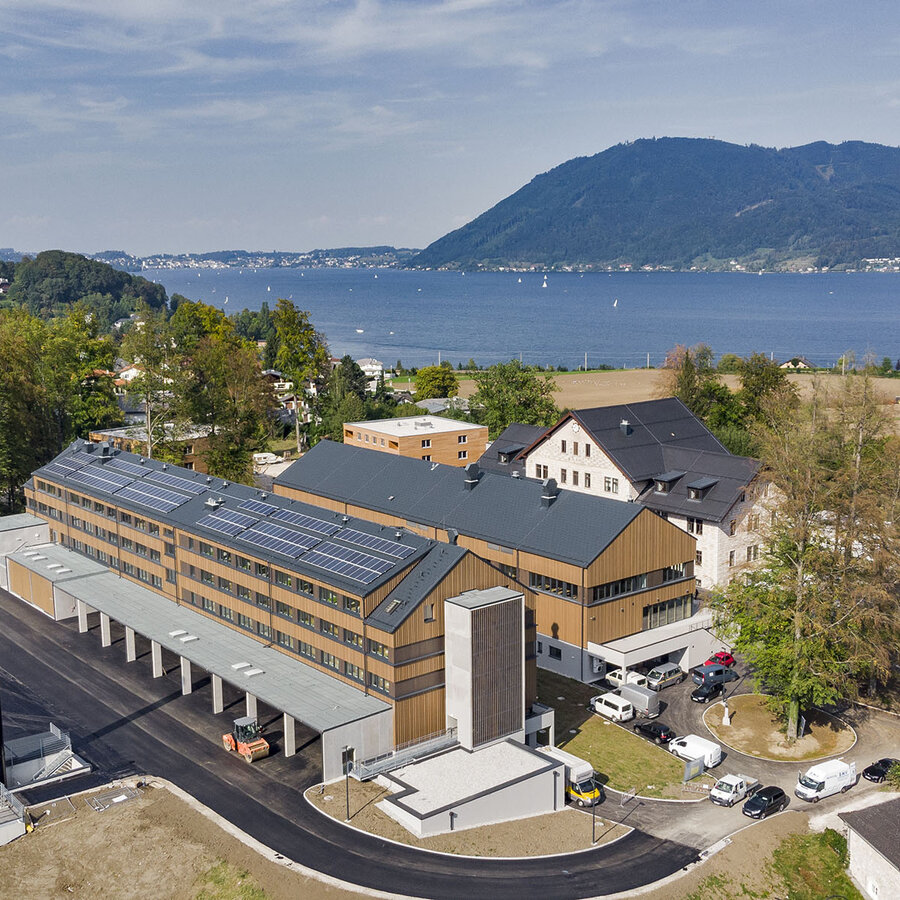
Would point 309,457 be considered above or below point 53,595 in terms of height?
above

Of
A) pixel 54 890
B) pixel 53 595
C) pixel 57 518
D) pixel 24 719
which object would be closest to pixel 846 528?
pixel 54 890

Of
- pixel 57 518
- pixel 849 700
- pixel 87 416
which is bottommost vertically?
pixel 849 700

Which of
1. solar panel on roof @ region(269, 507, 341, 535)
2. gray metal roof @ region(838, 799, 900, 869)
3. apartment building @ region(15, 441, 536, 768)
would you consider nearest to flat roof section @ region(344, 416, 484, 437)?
apartment building @ region(15, 441, 536, 768)

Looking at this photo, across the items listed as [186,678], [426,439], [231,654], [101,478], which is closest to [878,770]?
[231,654]

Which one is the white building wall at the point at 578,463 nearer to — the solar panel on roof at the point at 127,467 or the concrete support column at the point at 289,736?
the solar panel on roof at the point at 127,467

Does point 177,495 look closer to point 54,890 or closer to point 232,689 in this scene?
point 232,689

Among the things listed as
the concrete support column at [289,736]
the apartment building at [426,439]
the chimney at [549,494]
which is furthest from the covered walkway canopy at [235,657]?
the apartment building at [426,439]
